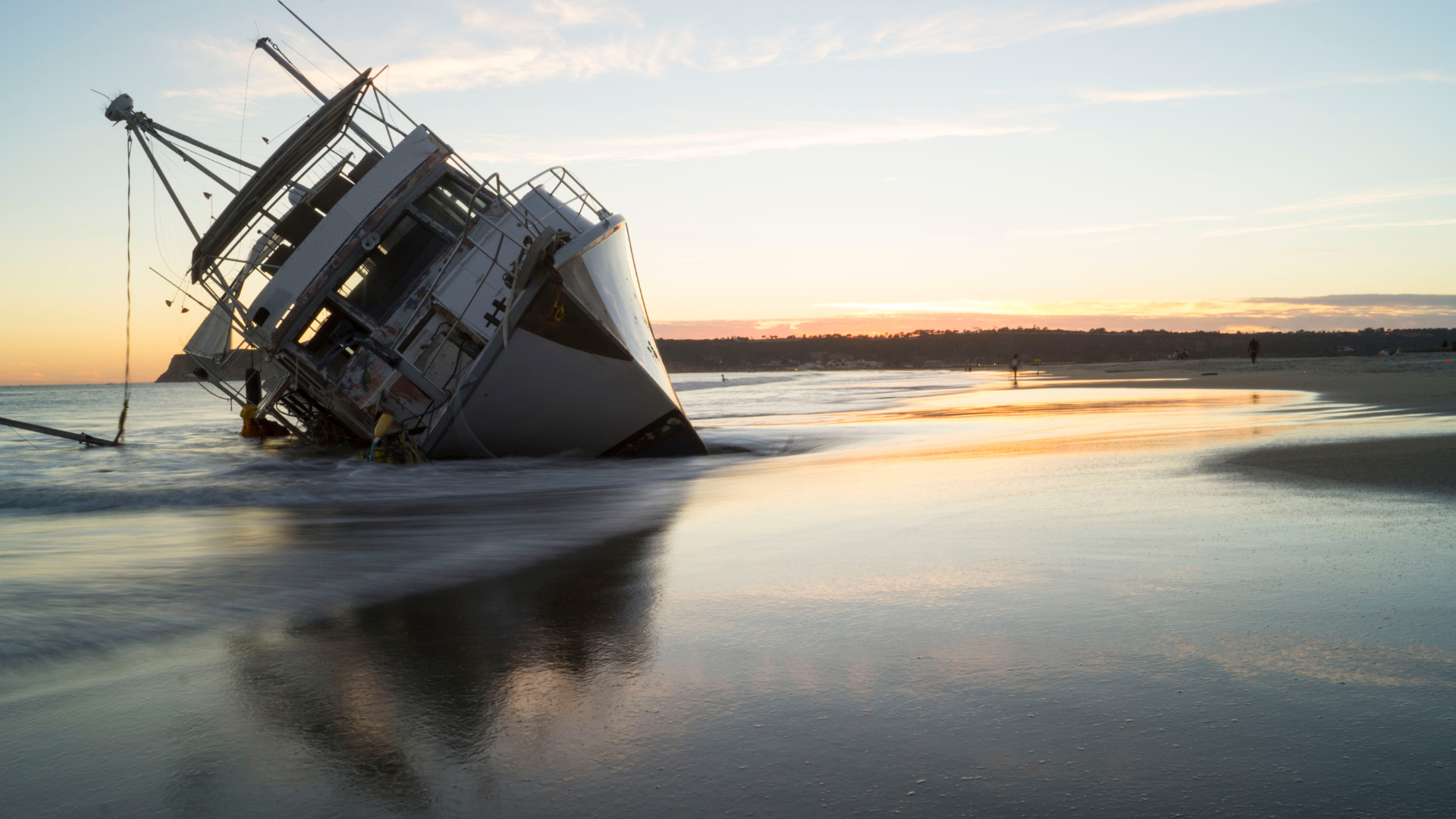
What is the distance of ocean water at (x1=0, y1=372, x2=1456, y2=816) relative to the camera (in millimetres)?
2287

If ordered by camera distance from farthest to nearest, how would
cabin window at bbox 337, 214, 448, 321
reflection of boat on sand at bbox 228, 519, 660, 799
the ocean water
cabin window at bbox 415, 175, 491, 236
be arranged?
1. cabin window at bbox 415, 175, 491, 236
2. cabin window at bbox 337, 214, 448, 321
3. reflection of boat on sand at bbox 228, 519, 660, 799
4. the ocean water

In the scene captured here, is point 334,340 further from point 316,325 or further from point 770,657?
point 770,657

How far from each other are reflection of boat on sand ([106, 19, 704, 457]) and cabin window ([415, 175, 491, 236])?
0.07 ft

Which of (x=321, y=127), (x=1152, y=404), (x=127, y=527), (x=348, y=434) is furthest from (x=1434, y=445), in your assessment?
(x=348, y=434)

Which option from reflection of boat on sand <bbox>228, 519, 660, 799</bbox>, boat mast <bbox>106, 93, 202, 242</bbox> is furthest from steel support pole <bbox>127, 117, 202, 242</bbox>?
reflection of boat on sand <bbox>228, 519, 660, 799</bbox>

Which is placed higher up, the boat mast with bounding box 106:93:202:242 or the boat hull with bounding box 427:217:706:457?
the boat mast with bounding box 106:93:202:242

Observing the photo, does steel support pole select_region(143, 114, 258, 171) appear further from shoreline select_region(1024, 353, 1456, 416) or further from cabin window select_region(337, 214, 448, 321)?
shoreline select_region(1024, 353, 1456, 416)

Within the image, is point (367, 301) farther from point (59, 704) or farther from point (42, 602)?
point (59, 704)

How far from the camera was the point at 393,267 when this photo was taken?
13859mm

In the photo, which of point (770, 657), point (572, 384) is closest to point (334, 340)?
point (572, 384)

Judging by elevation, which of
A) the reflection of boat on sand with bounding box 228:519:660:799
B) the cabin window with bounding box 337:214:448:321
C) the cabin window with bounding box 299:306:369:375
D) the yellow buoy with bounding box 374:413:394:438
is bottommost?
the reflection of boat on sand with bounding box 228:519:660:799

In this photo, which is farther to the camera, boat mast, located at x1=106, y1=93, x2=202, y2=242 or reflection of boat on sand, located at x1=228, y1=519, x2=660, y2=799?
boat mast, located at x1=106, y1=93, x2=202, y2=242

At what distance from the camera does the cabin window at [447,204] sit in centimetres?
1312

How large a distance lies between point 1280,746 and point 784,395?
120 feet
